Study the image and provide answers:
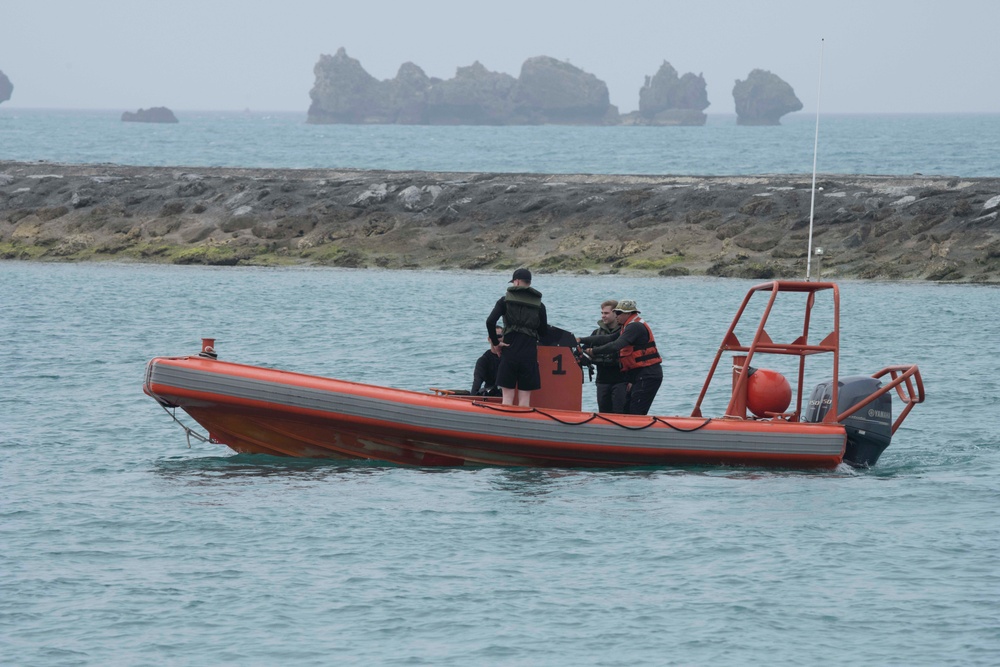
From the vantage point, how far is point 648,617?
313 inches

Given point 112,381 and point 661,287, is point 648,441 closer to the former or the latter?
point 112,381

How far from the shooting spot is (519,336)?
1120 centimetres

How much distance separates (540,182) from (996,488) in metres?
25.2

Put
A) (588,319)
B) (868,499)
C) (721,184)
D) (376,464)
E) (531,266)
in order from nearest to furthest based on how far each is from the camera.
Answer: (868,499) < (376,464) < (588,319) < (531,266) < (721,184)

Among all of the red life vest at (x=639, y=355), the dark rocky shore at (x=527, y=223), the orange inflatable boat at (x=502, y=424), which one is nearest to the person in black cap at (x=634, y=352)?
the red life vest at (x=639, y=355)

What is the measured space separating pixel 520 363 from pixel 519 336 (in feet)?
0.76

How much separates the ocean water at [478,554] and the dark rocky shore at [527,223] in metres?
13.0

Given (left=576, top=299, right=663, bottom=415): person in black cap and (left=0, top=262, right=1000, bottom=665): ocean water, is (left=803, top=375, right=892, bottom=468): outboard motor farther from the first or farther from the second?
(left=576, top=299, right=663, bottom=415): person in black cap

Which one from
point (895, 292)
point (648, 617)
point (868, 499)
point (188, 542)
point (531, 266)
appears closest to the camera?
point (648, 617)

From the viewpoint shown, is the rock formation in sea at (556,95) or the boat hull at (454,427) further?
the rock formation in sea at (556,95)

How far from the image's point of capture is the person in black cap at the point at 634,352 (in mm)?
11500

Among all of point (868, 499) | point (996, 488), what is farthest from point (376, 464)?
point (996, 488)

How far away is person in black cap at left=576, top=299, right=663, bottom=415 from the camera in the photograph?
1150 cm

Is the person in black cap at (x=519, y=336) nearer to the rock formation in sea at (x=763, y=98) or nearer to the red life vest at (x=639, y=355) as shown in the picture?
the red life vest at (x=639, y=355)
